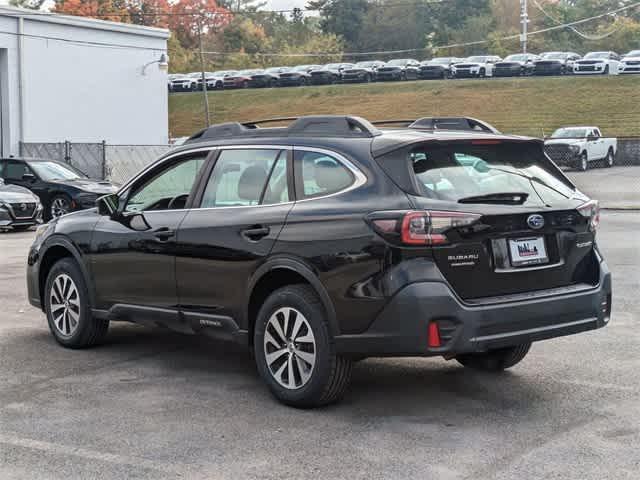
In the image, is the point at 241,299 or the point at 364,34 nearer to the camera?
the point at 241,299

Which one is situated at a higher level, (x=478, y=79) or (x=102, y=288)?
(x=478, y=79)

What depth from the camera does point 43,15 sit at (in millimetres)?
32469

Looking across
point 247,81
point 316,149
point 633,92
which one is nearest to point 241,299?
point 316,149

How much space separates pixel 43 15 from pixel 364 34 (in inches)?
2962

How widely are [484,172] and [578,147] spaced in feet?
106

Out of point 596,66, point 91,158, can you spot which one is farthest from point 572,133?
point 596,66

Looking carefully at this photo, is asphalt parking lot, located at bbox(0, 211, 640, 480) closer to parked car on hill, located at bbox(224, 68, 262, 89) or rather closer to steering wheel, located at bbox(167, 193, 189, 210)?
steering wheel, located at bbox(167, 193, 189, 210)

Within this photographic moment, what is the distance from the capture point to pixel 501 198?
597 cm

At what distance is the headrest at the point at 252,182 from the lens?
659cm

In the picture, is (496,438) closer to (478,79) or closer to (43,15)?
(43,15)

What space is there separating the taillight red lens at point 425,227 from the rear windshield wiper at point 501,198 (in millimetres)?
222

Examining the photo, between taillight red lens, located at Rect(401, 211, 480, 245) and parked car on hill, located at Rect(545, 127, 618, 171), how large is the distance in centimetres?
3140

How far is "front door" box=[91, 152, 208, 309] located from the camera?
7105mm

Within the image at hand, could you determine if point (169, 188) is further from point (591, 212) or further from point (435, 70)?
point (435, 70)
